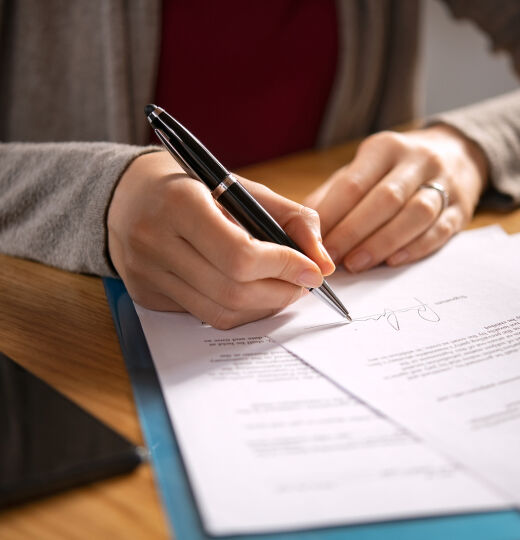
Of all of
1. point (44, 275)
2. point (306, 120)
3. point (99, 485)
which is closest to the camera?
point (99, 485)

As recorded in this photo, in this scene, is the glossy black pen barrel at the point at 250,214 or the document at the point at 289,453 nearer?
the document at the point at 289,453

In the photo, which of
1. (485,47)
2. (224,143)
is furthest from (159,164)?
(485,47)

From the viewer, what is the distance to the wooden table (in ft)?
0.82

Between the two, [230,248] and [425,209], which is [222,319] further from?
[425,209]

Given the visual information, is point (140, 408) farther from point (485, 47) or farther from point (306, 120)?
point (485, 47)

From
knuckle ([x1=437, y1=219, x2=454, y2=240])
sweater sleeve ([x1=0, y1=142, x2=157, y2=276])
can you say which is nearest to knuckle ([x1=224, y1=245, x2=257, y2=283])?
sweater sleeve ([x1=0, y1=142, x2=157, y2=276])

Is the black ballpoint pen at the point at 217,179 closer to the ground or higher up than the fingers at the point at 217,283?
higher up

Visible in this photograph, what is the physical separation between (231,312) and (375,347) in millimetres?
99

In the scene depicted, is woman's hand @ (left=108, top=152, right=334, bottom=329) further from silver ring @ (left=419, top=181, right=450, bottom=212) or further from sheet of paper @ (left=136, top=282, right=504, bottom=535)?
silver ring @ (left=419, top=181, right=450, bottom=212)

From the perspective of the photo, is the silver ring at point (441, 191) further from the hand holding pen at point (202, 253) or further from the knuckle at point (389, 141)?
A: the hand holding pen at point (202, 253)

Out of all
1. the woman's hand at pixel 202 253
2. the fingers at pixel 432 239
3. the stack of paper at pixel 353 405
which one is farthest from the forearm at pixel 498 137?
the woman's hand at pixel 202 253

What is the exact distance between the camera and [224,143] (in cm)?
89

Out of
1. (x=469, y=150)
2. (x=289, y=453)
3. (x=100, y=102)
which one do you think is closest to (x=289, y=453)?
(x=289, y=453)

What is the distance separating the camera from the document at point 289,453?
252 millimetres
